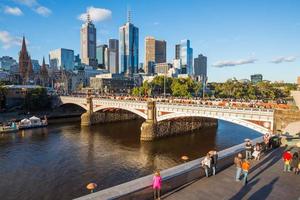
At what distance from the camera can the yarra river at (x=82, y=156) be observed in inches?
1187

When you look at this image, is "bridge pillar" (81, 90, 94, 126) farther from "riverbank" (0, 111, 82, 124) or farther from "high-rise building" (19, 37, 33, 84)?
"high-rise building" (19, 37, 33, 84)

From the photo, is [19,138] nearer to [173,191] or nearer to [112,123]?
[112,123]

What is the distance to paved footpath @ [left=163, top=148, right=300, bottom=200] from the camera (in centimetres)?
1359

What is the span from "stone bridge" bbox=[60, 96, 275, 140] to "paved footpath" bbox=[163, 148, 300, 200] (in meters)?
21.9

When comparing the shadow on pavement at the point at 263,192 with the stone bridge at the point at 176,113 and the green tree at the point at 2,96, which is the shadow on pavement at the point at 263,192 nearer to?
the stone bridge at the point at 176,113

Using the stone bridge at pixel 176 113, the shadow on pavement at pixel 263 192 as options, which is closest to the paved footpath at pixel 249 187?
the shadow on pavement at pixel 263 192

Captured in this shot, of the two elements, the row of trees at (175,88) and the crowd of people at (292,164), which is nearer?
the crowd of people at (292,164)

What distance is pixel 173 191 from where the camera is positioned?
14000 millimetres

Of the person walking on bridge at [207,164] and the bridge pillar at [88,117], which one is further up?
the person walking on bridge at [207,164]

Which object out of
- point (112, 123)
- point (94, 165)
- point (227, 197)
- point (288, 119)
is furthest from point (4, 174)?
point (112, 123)

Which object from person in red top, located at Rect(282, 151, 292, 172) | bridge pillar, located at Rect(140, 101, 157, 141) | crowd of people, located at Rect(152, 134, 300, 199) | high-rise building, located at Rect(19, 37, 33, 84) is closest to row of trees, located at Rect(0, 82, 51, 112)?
bridge pillar, located at Rect(140, 101, 157, 141)

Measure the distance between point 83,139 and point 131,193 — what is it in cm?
4682

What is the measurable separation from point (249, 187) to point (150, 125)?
134ft

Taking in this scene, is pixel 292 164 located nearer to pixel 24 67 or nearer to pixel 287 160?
pixel 287 160
